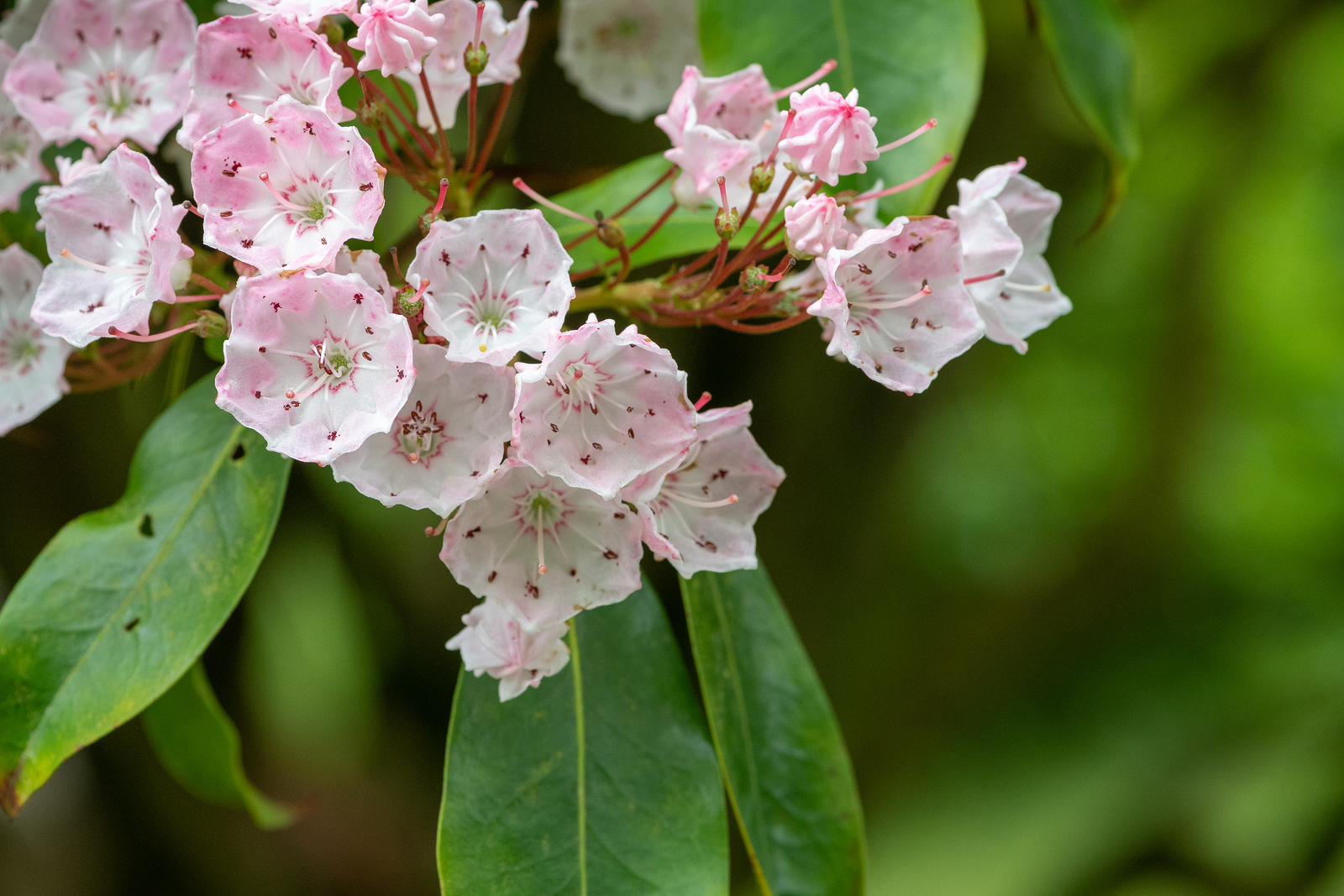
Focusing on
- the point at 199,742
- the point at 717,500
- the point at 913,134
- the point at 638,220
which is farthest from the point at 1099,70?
the point at 199,742

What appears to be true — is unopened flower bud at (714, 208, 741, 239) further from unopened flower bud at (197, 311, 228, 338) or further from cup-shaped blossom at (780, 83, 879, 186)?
unopened flower bud at (197, 311, 228, 338)

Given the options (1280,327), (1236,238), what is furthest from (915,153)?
(1280,327)

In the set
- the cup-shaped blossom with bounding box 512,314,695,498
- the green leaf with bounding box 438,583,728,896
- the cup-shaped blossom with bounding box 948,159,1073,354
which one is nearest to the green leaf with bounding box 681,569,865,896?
the green leaf with bounding box 438,583,728,896

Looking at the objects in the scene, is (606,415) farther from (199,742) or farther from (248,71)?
(199,742)

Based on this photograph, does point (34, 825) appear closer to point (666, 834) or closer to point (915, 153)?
point (666, 834)

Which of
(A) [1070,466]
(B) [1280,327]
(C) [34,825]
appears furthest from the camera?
(A) [1070,466]

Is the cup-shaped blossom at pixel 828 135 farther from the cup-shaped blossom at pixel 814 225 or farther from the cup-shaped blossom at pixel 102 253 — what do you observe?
the cup-shaped blossom at pixel 102 253
